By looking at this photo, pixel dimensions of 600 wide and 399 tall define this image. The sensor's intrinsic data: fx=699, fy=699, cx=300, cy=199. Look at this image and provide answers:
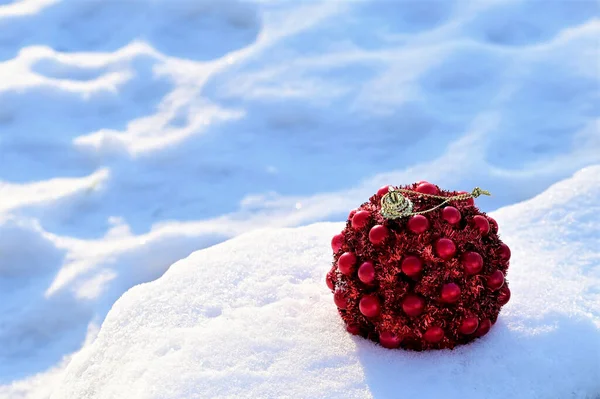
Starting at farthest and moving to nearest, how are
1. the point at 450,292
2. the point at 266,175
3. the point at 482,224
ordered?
the point at 266,175 < the point at 482,224 < the point at 450,292

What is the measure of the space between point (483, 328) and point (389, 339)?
273mm

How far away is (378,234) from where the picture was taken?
1.88m

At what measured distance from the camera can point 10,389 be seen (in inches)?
109

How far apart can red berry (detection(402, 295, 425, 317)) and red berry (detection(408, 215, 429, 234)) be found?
175 mm

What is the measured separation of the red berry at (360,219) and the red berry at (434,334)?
334 millimetres

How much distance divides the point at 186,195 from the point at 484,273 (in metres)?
2.31

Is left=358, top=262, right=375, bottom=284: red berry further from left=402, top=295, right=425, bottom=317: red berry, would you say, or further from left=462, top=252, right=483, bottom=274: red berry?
left=462, top=252, right=483, bottom=274: red berry

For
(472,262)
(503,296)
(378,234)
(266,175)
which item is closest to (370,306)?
(378,234)

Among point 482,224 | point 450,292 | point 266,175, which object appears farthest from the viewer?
point 266,175

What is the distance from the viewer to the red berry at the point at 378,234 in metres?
1.87

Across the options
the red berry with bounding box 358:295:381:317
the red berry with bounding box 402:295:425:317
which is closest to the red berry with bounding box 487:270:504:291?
the red berry with bounding box 402:295:425:317

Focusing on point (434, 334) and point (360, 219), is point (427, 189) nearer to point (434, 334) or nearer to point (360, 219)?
point (360, 219)

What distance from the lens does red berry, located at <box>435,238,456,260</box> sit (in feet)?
6.02

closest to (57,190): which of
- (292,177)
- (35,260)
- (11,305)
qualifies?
Result: (35,260)
